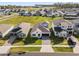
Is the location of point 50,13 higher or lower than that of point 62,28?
higher

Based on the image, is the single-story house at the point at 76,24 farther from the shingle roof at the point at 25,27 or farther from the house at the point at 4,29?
the house at the point at 4,29

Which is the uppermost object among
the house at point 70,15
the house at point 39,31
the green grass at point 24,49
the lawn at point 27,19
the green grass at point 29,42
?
the house at point 70,15

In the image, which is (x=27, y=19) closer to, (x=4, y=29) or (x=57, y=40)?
(x=4, y=29)

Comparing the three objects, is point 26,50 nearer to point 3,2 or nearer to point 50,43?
point 50,43

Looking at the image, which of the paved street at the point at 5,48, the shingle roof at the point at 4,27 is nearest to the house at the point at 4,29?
the shingle roof at the point at 4,27

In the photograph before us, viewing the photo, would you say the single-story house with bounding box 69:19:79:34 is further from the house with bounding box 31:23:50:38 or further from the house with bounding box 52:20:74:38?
the house with bounding box 31:23:50:38

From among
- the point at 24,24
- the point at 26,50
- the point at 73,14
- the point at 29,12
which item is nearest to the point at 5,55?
the point at 26,50

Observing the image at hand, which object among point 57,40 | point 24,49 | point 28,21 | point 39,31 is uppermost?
point 28,21

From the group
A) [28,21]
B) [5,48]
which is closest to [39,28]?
[28,21]
